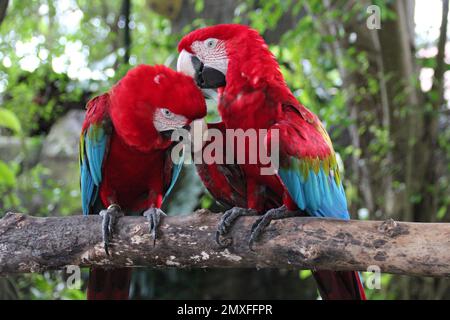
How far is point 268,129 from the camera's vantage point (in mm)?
1297

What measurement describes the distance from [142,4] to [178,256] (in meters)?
3.49

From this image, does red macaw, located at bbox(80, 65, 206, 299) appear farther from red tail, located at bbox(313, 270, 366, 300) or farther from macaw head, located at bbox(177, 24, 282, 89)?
red tail, located at bbox(313, 270, 366, 300)

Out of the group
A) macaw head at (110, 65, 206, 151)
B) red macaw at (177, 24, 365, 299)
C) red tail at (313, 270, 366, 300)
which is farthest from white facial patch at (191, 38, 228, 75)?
red tail at (313, 270, 366, 300)

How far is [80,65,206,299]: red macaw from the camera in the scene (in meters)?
1.33

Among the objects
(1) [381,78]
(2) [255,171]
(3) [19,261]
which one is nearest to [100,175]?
(3) [19,261]

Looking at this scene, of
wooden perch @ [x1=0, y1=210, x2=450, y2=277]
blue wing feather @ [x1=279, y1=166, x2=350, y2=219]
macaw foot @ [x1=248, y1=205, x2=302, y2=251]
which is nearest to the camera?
wooden perch @ [x1=0, y1=210, x2=450, y2=277]

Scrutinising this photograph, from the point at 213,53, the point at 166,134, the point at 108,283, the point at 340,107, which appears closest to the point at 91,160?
the point at 166,134

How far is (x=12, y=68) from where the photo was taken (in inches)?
105

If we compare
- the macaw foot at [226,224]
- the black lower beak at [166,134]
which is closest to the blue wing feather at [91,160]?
the black lower beak at [166,134]

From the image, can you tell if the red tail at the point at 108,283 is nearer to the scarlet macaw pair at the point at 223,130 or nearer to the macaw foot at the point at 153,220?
the scarlet macaw pair at the point at 223,130

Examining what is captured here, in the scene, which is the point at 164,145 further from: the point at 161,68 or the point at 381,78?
the point at 381,78

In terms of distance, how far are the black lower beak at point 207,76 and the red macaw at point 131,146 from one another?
0.11 m

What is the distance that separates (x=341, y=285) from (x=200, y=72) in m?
0.71
